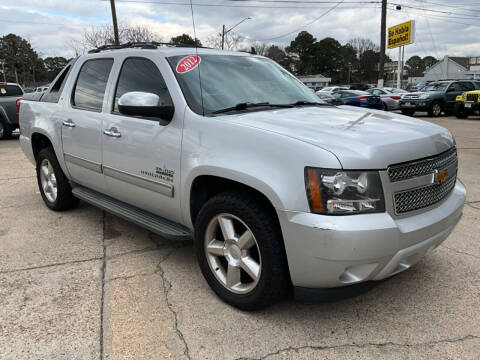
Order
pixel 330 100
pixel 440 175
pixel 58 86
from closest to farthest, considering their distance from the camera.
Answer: pixel 440 175 → pixel 58 86 → pixel 330 100

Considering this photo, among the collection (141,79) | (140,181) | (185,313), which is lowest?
(185,313)

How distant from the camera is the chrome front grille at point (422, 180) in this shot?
2344 mm

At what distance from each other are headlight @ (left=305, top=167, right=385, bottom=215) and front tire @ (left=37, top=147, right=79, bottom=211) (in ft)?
11.2

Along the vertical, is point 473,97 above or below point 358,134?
above

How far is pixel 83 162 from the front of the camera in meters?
4.09

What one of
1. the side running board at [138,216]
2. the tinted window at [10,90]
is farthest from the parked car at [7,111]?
the side running board at [138,216]

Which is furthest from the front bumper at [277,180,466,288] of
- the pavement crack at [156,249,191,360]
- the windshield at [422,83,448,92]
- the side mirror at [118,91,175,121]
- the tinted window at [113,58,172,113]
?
the windshield at [422,83,448,92]

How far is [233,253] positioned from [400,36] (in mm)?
35529

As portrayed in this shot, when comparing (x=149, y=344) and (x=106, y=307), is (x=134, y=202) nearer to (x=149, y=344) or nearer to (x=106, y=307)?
(x=106, y=307)

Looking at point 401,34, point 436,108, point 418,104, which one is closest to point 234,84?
point 418,104

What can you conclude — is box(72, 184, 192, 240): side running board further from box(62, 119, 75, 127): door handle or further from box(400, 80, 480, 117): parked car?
box(400, 80, 480, 117): parked car

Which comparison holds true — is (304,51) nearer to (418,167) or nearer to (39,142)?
(39,142)

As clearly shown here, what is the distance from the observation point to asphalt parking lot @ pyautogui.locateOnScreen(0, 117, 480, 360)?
7.98ft

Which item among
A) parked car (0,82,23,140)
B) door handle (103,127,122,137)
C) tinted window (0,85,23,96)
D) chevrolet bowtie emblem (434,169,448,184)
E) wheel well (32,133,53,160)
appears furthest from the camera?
tinted window (0,85,23,96)
